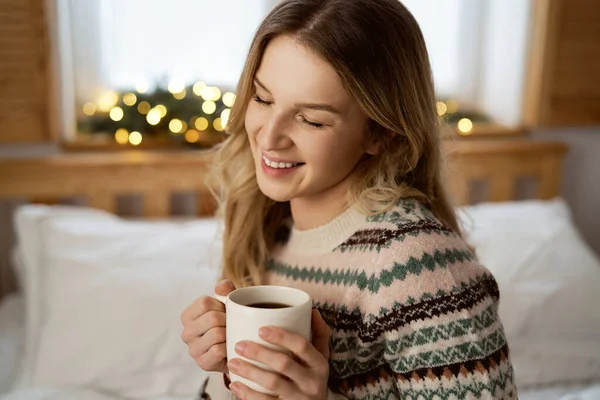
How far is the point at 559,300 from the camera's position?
166 cm

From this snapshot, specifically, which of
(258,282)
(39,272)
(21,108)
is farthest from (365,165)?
(21,108)

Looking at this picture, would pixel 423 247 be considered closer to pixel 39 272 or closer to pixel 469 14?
pixel 39 272

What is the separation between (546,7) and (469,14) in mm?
321

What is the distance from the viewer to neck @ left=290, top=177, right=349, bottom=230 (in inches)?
39.8

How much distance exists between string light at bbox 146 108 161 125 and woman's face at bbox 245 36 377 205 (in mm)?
1192

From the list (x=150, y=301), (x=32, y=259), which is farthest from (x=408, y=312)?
(x=32, y=259)

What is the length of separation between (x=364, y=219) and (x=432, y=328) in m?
0.21

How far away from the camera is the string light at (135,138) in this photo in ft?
6.90

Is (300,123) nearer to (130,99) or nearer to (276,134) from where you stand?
(276,134)

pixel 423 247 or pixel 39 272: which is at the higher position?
pixel 423 247

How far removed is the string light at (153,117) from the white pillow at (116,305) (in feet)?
1.56

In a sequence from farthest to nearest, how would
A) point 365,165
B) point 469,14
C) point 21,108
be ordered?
point 469,14
point 21,108
point 365,165

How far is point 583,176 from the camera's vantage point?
7.95ft

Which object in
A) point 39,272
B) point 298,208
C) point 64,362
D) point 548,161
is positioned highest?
point 298,208
